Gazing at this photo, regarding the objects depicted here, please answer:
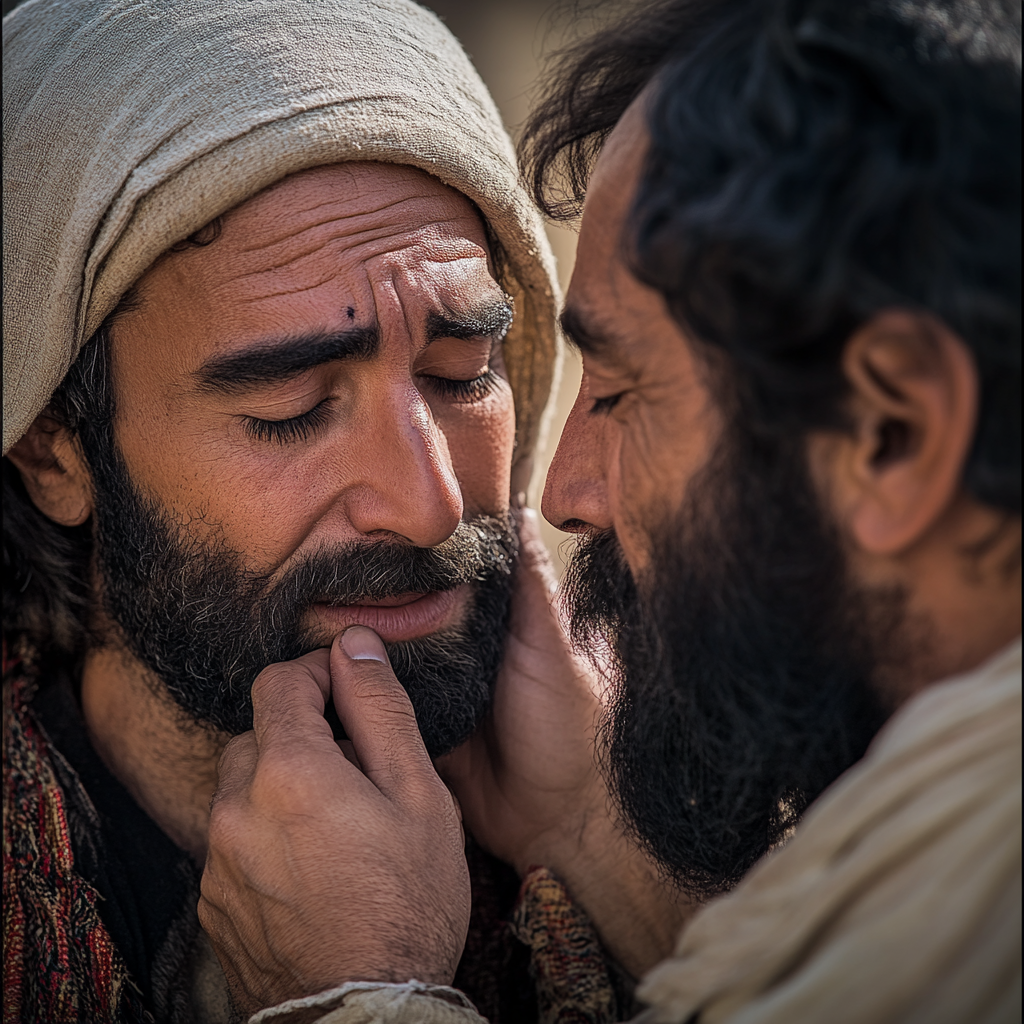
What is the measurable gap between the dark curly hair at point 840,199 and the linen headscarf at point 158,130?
2.84ft

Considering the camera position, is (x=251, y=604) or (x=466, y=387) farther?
(x=466, y=387)

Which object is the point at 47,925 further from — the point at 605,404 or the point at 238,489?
the point at 605,404

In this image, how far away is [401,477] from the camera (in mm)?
2020

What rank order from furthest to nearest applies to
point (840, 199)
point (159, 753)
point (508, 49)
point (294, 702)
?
1. point (508, 49)
2. point (159, 753)
3. point (294, 702)
4. point (840, 199)

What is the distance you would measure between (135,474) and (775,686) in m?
1.44

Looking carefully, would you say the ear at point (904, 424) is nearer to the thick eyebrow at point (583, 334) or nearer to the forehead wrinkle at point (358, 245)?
the thick eyebrow at point (583, 334)

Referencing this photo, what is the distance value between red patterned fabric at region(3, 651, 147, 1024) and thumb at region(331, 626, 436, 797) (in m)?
0.66

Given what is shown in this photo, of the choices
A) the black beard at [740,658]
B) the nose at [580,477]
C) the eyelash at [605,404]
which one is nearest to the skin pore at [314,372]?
the nose at [580,477]

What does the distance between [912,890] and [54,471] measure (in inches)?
80.5

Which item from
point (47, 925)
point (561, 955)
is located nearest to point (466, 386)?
point (561, 955)

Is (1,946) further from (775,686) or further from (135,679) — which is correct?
(775,686)

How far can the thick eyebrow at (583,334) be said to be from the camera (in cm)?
168

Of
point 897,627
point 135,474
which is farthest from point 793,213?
point 135,474

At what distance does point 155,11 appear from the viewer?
2133mm
